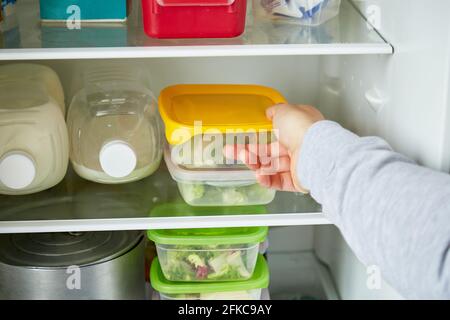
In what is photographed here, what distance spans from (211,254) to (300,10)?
0.50 m

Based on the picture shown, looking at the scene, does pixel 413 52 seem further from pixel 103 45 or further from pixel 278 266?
pixel 278 266

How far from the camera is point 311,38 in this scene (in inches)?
49.8

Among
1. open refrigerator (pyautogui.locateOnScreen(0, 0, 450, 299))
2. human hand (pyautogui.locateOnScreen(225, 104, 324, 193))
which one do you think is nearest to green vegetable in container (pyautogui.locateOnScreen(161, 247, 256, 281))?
open refrigerator (pyautogui.locateOnScreen(0, 0, 450, 299))

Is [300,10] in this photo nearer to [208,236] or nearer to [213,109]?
[213,109]

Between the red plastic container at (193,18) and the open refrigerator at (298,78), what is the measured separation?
0.06 ft

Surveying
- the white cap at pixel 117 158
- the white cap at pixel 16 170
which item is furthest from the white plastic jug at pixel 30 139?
the white cap at pixel 117 158

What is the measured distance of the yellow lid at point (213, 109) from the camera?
1267 mm

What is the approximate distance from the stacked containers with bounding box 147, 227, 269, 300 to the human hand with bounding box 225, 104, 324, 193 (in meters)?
0.16

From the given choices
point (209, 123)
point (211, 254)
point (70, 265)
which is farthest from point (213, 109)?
point (70, 265)

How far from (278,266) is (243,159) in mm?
633

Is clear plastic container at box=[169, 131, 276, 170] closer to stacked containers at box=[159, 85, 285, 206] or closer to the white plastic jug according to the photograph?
stacked containers at box=[159, 85, 285, 206]

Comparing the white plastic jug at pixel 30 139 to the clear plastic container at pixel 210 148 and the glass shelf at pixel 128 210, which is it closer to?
the glass shelf at pixel 128 210

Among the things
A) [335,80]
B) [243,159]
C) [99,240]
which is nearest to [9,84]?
[99,240]

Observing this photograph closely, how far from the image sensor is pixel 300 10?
1312 mm
